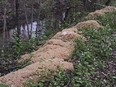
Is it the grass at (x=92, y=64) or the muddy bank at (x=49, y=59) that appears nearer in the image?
the muddy bank at (x=49, y=59)

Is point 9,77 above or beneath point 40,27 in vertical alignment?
above

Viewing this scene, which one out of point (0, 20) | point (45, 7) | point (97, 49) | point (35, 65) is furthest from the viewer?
point (0, 20)

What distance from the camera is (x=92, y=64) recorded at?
6594 millimetres

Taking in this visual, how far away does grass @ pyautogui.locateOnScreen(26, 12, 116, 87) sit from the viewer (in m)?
5.55

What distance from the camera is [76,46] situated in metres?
7.48

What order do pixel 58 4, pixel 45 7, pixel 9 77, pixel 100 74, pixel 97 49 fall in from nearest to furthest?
pixel 9 77, pixel 100 74, pixel 97 49, pixel 58 4, pixel 45 7

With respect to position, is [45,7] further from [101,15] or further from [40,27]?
[101,15]

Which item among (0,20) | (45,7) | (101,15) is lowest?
(0,20)

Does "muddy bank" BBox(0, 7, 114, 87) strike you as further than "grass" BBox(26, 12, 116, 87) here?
No

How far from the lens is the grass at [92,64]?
219 inches

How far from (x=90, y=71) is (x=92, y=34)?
8.44 ft

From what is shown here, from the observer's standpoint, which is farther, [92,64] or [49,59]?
[92,64]

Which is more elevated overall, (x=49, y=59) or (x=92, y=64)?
(x=49, y=59)

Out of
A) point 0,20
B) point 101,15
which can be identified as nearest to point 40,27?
point 0,20
